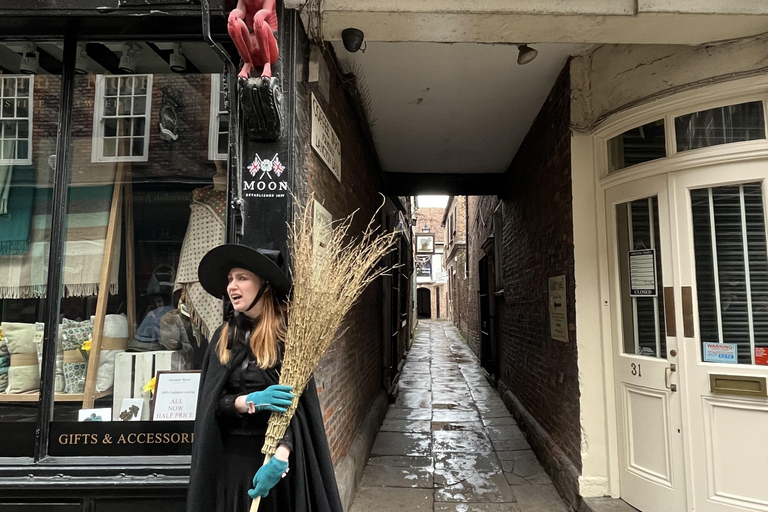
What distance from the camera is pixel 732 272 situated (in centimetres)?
284

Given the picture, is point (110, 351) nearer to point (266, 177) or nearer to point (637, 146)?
point (266, 177)

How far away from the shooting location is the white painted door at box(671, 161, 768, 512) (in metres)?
2.67

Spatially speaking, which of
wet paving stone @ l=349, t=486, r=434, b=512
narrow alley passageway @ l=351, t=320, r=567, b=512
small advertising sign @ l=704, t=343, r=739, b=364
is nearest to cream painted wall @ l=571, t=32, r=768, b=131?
small advertising sign @ l=704, t=343, r=739, b=364

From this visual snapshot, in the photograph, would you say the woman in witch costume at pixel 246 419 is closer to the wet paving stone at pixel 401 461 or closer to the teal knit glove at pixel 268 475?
the teal knit glove at pixel 268 475

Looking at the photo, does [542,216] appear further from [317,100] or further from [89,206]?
[89,206]

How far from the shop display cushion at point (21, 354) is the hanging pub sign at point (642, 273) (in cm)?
425

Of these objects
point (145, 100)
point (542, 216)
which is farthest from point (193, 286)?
point (542, 216)

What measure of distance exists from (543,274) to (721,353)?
1870mm

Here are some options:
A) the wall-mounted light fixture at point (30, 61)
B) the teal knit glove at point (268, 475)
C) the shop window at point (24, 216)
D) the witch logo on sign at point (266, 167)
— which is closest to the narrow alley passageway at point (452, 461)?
the teal knit glove at point (268, 475)

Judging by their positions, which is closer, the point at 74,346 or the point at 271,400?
the point at 271,400

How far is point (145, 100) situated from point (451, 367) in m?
9.23

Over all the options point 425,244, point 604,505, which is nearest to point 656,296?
point 604,505

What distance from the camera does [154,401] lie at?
283 centimetres

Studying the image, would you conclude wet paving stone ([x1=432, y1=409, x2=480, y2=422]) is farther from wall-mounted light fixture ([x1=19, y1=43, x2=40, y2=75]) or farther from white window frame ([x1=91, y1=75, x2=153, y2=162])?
wall-mounted light fixture ([x1=19, y1=43, x2=40, y2=75])
